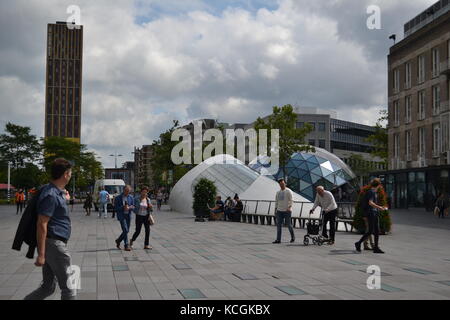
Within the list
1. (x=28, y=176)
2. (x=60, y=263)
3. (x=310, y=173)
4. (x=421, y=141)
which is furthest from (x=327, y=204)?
(x=28, y=176)

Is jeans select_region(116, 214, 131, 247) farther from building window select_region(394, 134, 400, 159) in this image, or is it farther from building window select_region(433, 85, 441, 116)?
building window select_region(394, 134, 400, 159)

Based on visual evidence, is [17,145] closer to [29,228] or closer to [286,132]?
[286,132]

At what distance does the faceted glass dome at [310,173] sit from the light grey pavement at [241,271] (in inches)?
1761

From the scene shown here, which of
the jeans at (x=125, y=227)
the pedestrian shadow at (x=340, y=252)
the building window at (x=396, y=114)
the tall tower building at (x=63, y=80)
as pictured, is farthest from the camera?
the tall tower building at (x=63, y=80)

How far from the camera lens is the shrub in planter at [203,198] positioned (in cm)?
2594

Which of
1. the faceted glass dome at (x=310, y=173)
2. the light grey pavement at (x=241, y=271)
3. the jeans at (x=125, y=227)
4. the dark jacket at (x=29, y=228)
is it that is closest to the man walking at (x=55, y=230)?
the dark jacket at (x=29, y=228)

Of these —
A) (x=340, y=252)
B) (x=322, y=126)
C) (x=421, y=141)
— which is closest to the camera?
(x=340, y=252)

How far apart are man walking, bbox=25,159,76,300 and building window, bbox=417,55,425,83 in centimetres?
3880

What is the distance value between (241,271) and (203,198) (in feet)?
56.2

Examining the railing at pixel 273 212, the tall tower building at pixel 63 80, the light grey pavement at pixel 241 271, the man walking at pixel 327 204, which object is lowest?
the light grey pavement at pixel 241 271

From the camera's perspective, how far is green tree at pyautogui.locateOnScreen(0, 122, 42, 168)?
61.9 meters

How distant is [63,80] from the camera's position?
138 meters

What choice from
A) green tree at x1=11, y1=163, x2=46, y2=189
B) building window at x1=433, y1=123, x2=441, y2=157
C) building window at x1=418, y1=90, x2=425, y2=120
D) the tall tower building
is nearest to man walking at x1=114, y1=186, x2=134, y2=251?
building window at x1=433, y1=123, x2=441, y2=157

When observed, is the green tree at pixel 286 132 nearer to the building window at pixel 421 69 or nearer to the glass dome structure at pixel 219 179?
the glass dome structure at pixel 219 179
